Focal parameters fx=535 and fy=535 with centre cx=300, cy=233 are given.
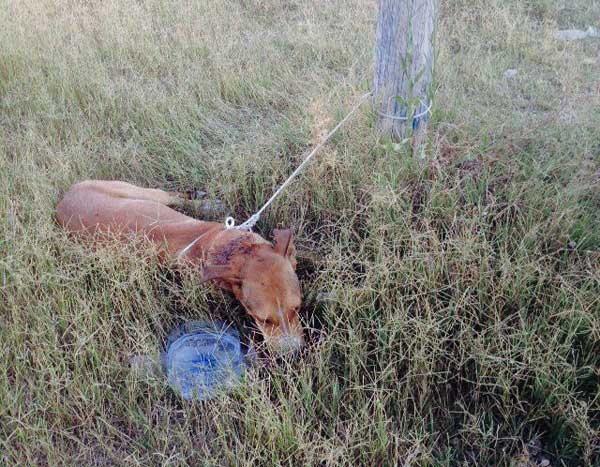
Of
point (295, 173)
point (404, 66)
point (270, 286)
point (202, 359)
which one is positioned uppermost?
point (404, 66)

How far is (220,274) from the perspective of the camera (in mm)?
2893

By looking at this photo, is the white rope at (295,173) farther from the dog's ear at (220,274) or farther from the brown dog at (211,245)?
the dog's ear at (220,274)

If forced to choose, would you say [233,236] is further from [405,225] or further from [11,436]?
[11,436]

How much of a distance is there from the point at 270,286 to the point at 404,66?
1.61 meters

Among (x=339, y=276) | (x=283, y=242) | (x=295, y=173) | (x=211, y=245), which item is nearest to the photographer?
(x=339, y=276)

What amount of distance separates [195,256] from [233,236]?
272mm

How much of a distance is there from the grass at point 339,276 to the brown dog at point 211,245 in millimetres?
163

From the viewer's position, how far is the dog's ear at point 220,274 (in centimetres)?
286

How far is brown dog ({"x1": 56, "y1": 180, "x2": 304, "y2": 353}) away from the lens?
2.83 meters

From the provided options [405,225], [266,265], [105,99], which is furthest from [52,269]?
[105,99]

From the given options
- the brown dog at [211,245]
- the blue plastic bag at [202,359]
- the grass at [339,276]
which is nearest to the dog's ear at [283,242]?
the brown dog at [211,245]

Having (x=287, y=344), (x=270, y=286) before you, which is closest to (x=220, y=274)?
(x=270, y=286)

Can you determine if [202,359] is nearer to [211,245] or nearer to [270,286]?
[270,286]

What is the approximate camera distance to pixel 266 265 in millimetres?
2934
